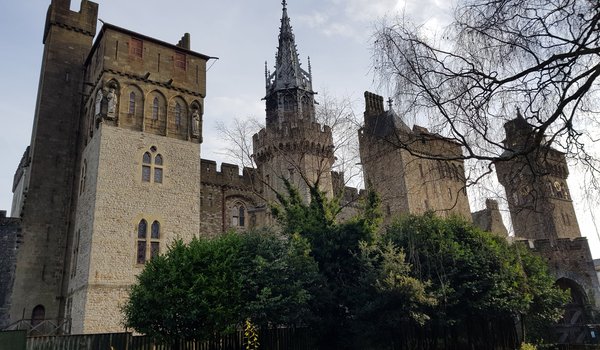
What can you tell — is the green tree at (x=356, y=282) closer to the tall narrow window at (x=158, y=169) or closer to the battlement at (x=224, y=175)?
the tall narrow window at (x=158, y=169)

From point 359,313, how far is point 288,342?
2.45 metres

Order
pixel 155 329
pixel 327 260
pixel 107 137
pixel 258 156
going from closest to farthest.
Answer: pixel 155 329, pixel 327 260, pixel 107 137, pixel 258 156

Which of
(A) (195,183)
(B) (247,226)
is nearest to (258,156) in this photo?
(B) (247,226)

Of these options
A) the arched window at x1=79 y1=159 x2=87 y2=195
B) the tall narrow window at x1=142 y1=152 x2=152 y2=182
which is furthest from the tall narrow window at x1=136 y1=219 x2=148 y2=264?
the arched window at x1=79 y1=159 x2=87 y2=195

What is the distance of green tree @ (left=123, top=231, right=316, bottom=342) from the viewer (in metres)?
12.3

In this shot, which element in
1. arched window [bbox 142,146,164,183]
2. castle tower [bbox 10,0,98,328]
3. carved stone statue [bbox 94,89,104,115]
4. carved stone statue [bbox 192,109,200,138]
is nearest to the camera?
castle tower [bbox 10,0,98,328]

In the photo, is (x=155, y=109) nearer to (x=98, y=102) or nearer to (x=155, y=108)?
(x=155, y=108)

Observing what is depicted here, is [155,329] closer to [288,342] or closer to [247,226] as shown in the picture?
[288,342]

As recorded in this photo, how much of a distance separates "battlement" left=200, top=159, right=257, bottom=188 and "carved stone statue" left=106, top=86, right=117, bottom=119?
649 centimetres

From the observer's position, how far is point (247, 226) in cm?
2542

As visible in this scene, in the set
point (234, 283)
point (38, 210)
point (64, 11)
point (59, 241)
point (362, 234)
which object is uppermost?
point (64, 11)

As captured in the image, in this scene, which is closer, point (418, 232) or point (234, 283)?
point (234, 283)

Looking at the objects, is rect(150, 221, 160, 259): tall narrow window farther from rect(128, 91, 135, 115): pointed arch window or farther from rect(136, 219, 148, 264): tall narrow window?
rect(128, 91, 135, 115): pointed arch window

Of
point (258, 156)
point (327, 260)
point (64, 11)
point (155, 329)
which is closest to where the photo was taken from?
point (155, 329)
